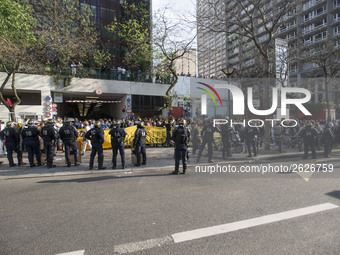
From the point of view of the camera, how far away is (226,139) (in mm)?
10055

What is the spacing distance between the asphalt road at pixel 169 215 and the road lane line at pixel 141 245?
13 millimetres

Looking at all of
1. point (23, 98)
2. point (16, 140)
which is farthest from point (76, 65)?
point (16, 140)

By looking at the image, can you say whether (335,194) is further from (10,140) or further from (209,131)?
(10,140)

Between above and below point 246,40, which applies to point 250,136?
below

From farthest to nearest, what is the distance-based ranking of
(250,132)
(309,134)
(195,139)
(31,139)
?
(195,139) < (250,132) < (309,134) < (31,139)

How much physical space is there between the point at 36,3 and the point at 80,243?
24650 millimetres

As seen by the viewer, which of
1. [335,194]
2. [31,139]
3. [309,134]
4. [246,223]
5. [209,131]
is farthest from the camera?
[309,134]

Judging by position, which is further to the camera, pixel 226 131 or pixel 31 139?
pixel 226 131

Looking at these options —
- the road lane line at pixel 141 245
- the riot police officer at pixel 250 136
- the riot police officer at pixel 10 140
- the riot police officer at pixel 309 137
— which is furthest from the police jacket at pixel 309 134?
the riot police officer at pixel 10 140

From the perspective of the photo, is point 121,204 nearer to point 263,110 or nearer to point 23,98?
point 263,110

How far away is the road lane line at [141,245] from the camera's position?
282 centimetres

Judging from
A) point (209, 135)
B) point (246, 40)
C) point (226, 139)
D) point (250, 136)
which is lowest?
point (226, 139)

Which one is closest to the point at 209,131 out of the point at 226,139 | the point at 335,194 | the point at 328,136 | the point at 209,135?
the point at 209,135

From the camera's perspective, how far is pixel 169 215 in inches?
153
